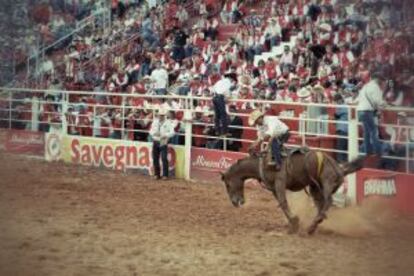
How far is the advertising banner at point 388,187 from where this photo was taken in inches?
356

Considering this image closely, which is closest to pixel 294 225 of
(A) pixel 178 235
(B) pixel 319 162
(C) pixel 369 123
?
(B) pixel 319 162

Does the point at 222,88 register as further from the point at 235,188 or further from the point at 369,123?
the point at 369,123

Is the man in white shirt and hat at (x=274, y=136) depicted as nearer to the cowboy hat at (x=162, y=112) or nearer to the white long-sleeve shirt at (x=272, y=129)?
the white long-sleeve shirt at (x=272, y=129)

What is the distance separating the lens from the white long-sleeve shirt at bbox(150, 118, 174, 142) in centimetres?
1323

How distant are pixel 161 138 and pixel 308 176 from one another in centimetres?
567

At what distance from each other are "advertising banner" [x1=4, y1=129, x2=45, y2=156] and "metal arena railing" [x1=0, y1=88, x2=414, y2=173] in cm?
21

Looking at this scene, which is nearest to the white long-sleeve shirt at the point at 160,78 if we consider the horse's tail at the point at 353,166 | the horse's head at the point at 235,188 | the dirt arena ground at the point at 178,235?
the dirt arena ground at the point at 178,235

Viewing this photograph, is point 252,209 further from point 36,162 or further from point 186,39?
point 186,39

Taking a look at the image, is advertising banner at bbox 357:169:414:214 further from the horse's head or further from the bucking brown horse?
the horse's head

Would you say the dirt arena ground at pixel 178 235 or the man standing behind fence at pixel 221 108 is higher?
the man standing behind fence at pixel 221 108

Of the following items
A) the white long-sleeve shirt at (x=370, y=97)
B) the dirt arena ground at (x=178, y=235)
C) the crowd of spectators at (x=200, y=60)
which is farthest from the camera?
the crowd of spectators at (x=200, y=60)

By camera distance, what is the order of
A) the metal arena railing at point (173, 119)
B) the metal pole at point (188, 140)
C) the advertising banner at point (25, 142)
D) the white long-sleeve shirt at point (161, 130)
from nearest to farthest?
the metal arena railing at point (173, 119), the white long-sleeve shirt at point (161, 130), the metal pole at point (188, 140), the advertising banner at point (25, 142)

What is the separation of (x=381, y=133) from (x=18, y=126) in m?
10.8

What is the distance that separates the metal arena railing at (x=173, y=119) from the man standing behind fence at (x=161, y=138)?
0.38 m
